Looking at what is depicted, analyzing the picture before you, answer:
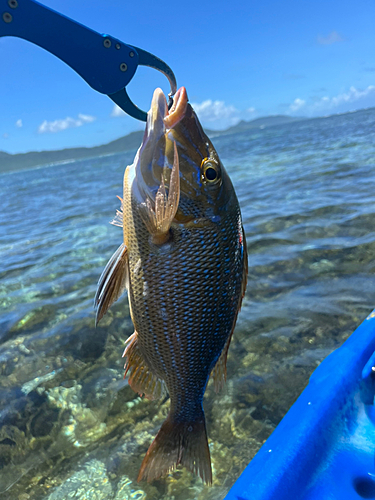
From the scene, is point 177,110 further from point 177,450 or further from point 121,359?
point 121,359

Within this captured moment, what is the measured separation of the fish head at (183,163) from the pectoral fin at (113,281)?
389mm

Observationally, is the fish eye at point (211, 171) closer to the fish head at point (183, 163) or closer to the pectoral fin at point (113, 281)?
the fish head at point (183, 163)

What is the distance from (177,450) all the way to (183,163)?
1887 millimetres

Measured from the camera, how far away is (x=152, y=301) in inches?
81.0

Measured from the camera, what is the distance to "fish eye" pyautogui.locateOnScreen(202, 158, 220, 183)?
6.74 feet

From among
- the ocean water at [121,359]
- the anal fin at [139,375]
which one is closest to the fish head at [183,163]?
the anal fin at [139,375]

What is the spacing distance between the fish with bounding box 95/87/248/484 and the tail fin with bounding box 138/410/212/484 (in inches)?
6.2

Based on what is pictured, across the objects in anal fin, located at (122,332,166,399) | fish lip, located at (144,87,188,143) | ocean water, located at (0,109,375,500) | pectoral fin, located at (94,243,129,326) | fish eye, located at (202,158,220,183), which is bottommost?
ocean water, located at (0,109,375,500)

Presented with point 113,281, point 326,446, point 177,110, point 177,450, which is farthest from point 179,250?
point 326,446

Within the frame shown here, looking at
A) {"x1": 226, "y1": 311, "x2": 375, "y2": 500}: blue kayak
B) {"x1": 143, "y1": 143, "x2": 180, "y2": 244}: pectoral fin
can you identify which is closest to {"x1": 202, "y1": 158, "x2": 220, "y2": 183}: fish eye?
{"x1": 143, "y1": 143, "x2": 180, "y2": 244}: pectoral fin

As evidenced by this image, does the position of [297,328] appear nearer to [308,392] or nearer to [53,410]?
[308,392]

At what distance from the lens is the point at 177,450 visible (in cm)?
236

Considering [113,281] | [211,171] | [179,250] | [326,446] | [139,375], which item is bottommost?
[326,446]

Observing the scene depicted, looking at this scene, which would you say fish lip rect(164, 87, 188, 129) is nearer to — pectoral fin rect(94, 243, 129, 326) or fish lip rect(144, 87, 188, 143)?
fish lip rect(144, 87, 188, 143)
